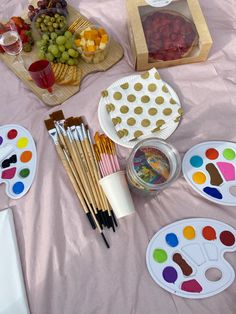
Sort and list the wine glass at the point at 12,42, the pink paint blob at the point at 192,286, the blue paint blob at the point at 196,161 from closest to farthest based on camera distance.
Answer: the pink paint blob at the point at 192,286, the blue paint blob at the point at 196,161, the wine glass at the point at 12,42

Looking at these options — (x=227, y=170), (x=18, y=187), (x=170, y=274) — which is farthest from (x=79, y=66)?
(x=170, y=274)

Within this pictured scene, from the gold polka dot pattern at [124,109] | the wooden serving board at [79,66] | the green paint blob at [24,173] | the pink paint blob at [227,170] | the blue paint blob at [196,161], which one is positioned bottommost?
the pink paint blob at [227,170]

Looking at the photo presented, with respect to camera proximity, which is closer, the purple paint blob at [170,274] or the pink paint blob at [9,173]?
the purple paint blob at [170,274]

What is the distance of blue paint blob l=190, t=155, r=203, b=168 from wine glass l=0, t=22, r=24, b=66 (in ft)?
1.84

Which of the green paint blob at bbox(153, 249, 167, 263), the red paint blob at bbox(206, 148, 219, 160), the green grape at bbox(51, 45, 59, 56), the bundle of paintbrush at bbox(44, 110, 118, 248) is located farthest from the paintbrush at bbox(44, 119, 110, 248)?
the red paint blob at bbox(206, 148, 219, 160)

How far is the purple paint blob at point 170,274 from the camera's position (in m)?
0.56

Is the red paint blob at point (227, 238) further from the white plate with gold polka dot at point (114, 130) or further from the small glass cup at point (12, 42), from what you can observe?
the small glass cup at point (12, 42)

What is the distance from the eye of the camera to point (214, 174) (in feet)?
2.11

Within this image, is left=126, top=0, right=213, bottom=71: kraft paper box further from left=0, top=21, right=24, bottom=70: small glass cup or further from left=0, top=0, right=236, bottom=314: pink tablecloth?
left=0, top=21, right=24, bottom=70: small glass cup

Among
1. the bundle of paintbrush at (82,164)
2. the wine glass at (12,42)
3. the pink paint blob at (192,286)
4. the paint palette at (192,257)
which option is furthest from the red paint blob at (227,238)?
the wine glass at (12,42)

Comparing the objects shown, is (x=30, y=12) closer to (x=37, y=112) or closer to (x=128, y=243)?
(x=37, y=112)

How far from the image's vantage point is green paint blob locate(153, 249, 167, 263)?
576 millimetres

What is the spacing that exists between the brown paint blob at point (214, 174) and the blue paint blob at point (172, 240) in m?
0.15

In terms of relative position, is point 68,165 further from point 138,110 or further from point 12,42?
point 12,42
